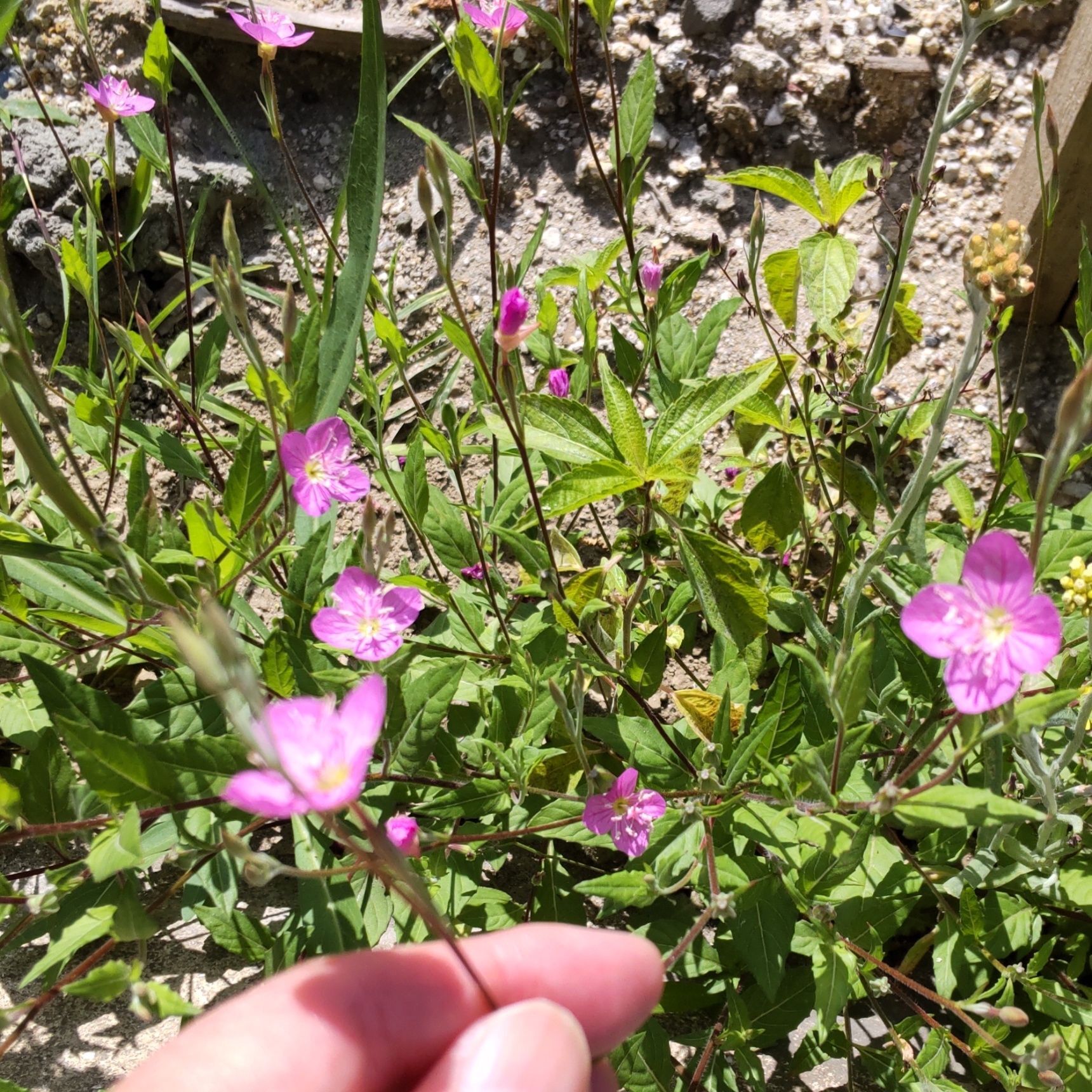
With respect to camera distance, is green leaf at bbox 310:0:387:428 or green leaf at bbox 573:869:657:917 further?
green leaf at bbox 310:0:387:428

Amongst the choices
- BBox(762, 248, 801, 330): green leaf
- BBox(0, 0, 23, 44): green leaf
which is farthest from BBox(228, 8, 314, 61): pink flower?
BBox(762, 248, 801, 330): green leaf

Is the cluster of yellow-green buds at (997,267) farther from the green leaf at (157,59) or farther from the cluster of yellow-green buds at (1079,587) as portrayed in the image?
the green leaf at (157,59)

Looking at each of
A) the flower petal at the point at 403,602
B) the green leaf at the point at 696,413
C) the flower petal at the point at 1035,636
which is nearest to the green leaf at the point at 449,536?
the flower petal at the point at 403,602

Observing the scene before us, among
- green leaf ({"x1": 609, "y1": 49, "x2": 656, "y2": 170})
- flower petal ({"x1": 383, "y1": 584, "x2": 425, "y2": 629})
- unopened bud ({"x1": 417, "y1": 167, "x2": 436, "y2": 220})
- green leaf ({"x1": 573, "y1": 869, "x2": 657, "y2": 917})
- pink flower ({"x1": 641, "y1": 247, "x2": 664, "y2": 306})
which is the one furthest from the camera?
pink flower ({"x1": 641, "y1": 247, "x2": 664, "y2": 306})

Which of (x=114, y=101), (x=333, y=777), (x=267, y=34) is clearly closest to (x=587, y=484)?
(x=333, y=777)

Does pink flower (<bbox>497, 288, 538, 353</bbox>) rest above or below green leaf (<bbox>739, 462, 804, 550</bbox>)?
above

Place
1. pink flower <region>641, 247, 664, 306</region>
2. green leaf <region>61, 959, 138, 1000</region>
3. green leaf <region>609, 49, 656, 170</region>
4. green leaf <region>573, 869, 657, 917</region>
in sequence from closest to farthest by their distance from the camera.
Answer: green leaf <region>61, 959, 138, 1000</region>
green leaf <region>573, 869, 657, 917</region>
green leaf <region>609, 49, 656, 170</region>
pink flower <region>641, 247, 664, 306</region>

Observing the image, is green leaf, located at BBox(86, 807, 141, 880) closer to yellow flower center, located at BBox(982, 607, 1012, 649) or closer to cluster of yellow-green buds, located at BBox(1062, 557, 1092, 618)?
yellow flower center, located at BBox(982, 607, 1012, 649)

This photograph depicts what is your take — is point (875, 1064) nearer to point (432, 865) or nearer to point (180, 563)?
point (432, 865)
